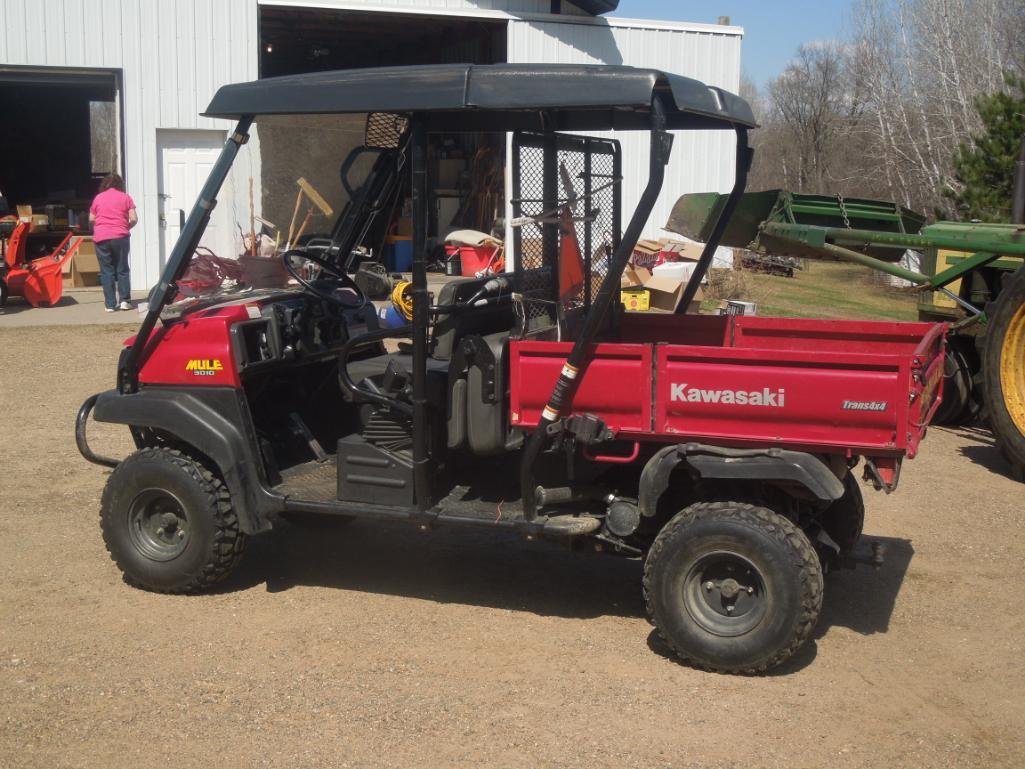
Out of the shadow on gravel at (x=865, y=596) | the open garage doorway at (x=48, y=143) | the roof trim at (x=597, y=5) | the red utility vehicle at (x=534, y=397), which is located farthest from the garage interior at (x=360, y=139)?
the shadow on gravel at (x=865, y=596)

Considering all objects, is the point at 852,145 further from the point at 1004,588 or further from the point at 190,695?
the point at 190,695

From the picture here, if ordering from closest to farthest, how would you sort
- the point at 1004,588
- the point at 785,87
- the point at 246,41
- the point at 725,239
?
the point at 1004,588, the point at 725,239, the point at 246,41, the point at 785,87

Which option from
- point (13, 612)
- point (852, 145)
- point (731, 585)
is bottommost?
point (13, 612)

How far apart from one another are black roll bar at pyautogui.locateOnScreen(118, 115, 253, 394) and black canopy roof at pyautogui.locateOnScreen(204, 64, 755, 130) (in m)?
0.13

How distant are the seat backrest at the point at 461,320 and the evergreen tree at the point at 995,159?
12986mm

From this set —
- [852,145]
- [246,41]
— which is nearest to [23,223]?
[246,41]

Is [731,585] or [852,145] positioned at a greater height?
[852,145]

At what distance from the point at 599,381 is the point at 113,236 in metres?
10.8

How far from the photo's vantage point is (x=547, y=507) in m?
4.84

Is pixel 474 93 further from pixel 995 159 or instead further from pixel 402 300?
pixel 995 159

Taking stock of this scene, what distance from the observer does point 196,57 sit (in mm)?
15883

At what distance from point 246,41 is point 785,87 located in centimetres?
2523

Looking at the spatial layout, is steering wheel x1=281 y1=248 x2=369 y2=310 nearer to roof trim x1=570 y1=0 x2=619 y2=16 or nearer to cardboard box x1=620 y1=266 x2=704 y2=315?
cardboard box x1=620 y1=266 x2=704 y2=315

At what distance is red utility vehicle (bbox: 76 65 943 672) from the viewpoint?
4352mm
